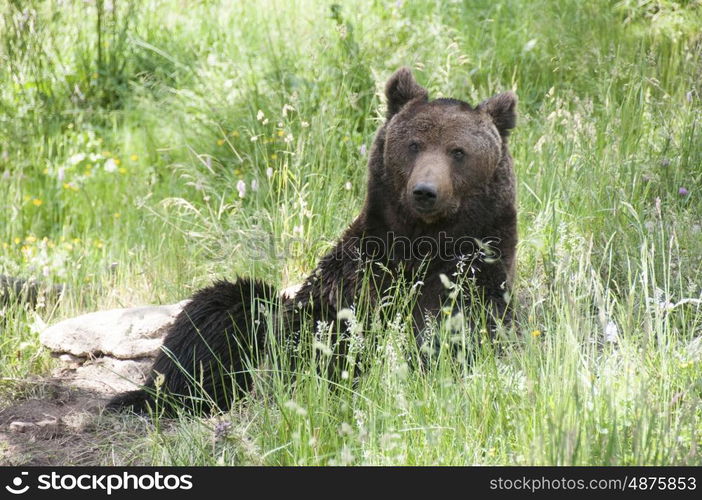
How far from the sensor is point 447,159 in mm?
4883

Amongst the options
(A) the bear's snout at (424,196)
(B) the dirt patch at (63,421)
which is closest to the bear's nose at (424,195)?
(A) the bear's snout at (424,196)

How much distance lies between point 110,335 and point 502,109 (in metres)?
2.53

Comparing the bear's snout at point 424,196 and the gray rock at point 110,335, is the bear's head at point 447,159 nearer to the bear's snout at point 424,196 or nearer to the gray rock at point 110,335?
the bear's snout at point 424,196

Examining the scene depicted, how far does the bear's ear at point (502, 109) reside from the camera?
516 centimetres

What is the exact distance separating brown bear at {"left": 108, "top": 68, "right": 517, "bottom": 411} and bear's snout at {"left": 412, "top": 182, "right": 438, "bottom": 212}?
0.03 m

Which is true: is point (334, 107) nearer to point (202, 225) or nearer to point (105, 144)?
point (202, 225)

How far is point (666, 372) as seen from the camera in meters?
3.80

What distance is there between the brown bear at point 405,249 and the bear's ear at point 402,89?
0.29 ft

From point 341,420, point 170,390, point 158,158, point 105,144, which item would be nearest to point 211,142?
point 158,158

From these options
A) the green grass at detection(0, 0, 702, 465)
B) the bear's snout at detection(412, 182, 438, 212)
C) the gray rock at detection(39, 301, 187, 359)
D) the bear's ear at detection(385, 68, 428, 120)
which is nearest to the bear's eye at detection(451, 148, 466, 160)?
the bear's snout at detection(412, 182, 438, 212)

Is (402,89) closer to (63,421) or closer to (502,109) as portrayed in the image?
(502,109)

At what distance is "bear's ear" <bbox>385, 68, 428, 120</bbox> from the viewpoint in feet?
17.0

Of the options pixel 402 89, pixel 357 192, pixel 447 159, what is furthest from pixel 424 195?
pixel 357 192
